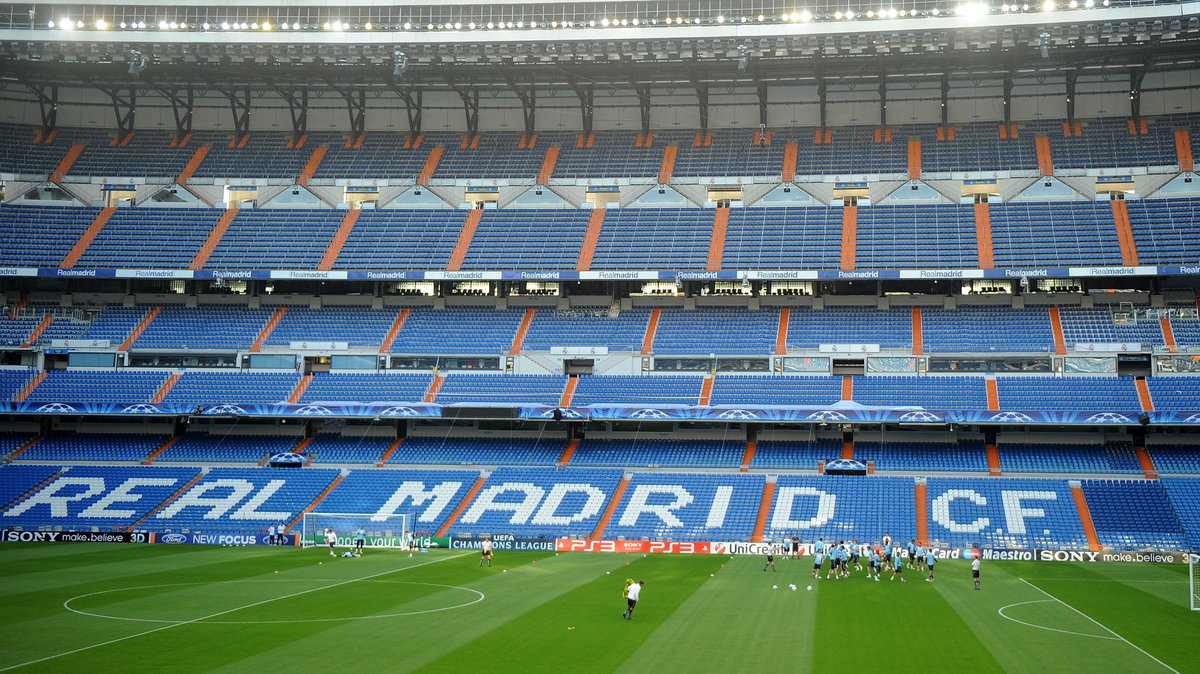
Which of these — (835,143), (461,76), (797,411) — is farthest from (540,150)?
(797,411)

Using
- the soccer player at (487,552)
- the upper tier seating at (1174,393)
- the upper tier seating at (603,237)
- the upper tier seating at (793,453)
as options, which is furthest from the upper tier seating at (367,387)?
the upper tier seating at (1174,393)

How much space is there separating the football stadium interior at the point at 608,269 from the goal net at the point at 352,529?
1665 millimetres

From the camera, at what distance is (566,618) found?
28.7 m

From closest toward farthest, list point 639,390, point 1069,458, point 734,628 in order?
1. point 734,628
2. point 1069,458
3. point 639,390

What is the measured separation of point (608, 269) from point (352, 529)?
75.8ft

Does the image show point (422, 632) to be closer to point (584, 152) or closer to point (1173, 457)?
point (1173, 457)

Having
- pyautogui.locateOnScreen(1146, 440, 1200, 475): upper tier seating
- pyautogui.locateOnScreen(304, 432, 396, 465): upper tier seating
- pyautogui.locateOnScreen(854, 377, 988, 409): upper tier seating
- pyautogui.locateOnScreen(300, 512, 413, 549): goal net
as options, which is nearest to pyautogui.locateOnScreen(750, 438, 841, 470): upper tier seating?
pyautogui.locateOnScreen(854, 377, 988, 409): upper tier seating

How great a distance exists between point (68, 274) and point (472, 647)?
5169 cm

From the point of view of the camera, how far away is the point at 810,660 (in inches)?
912

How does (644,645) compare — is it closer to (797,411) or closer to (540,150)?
(797,411)

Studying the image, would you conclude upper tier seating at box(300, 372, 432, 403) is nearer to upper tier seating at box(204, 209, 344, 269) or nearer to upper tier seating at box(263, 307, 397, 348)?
→ upper tier seating at box(263, 307, 397, 348)

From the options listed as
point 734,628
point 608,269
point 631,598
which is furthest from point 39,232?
point 734,628

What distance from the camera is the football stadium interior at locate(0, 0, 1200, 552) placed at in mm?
53344

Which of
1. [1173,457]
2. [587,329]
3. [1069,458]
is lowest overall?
[1069,458]
